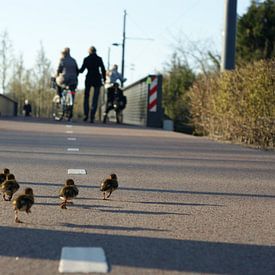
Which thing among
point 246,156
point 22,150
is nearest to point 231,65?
point 246,156

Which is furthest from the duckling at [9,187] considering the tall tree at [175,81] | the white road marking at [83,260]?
the tall tree at [175,81]

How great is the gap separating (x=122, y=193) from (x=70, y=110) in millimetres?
15602

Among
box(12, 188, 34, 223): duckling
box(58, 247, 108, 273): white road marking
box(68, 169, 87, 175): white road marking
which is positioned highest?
box(12, 188, 34, 223): duckling

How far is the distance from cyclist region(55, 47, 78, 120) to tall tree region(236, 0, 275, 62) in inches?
623

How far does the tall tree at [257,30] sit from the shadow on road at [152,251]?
3169 centimetres

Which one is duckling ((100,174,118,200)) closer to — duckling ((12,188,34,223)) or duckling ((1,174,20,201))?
duckling ((1,174,20,201))

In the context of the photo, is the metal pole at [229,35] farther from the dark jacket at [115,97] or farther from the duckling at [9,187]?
the duckling at [9,187]

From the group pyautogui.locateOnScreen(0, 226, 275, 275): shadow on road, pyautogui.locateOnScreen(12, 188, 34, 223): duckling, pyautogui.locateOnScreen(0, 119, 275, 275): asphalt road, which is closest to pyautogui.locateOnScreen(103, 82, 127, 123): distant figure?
pyautogui.locateOnScreen(0, 119, 275, 275): asphalt road

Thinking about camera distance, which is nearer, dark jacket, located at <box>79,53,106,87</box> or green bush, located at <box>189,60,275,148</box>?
green bush, located at <box>189,60,275,148</box>

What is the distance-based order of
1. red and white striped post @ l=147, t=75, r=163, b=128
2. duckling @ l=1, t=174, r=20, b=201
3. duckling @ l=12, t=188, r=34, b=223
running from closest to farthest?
duckling @ l=12, t=188, r=34, b=223
duckling @ l=1, t=174, r=20, b=201
red and white striped post @ l=147, t=75, r=163, b=128

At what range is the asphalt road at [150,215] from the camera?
15.5 feet

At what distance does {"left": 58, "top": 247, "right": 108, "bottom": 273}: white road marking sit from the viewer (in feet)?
14.4

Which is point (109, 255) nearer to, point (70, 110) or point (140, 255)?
point (140, 255)

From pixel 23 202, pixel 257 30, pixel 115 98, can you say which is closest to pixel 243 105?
pixel 115 98
